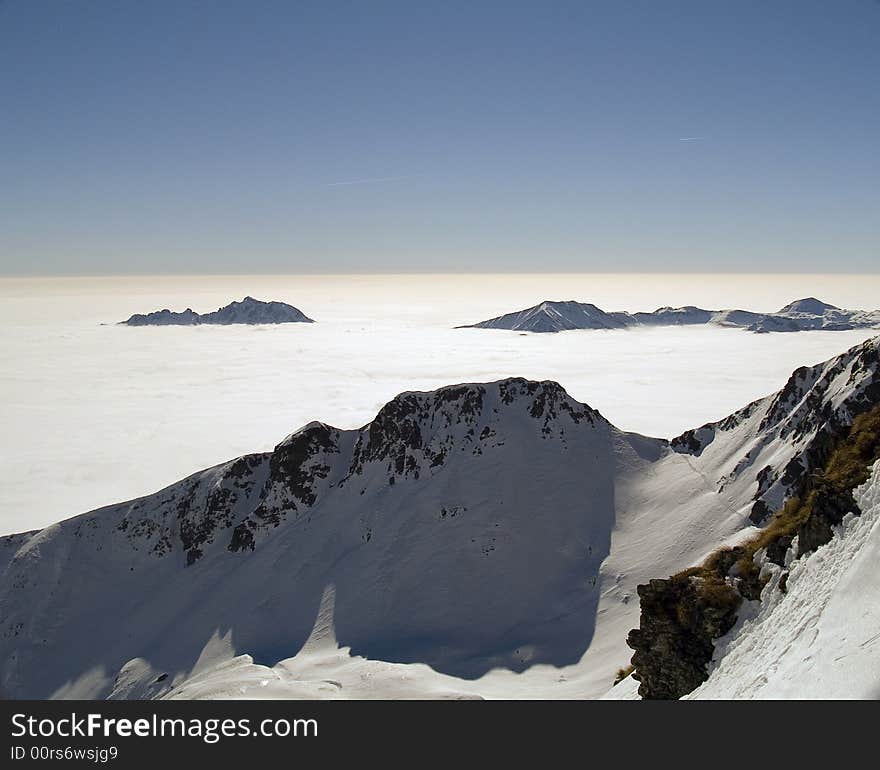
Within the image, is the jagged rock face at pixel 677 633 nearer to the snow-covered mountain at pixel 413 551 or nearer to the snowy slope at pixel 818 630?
the snowy slope at pixel 818 630

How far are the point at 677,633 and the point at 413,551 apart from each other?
210ft

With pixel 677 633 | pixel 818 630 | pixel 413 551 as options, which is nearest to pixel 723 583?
pixel 677 633

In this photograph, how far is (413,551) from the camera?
88312 mm

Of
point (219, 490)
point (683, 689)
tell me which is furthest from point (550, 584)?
point (219, 490)

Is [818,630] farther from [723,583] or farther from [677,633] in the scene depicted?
[677,633]

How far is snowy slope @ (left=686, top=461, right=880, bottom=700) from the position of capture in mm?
17078

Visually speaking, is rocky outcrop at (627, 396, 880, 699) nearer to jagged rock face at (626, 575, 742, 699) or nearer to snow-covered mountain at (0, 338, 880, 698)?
jagged rock face at (626, 575, 742, 699)

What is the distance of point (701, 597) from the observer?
28.0 meters

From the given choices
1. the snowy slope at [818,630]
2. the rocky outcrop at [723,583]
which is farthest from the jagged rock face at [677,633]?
the snowy slope at [818,630]

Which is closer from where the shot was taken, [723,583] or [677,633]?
[723,583]

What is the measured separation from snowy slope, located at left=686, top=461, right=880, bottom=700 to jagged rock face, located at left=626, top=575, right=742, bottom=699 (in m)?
0.83

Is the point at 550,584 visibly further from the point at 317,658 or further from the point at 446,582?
the point at 317,658

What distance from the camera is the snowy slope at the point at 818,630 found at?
56.0 feet

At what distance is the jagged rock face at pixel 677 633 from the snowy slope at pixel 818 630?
83 centimetres
